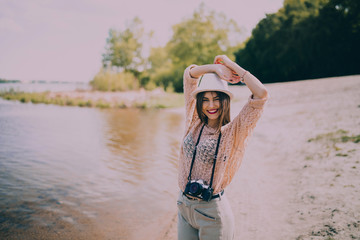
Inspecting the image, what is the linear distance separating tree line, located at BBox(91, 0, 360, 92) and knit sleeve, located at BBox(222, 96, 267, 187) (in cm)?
2571

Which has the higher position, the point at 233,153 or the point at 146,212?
the point at 233,153

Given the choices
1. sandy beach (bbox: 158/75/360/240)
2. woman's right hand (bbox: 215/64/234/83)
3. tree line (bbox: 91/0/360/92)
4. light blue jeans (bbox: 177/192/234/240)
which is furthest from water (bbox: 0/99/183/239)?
tree line (bbox: 91/0/360/92)

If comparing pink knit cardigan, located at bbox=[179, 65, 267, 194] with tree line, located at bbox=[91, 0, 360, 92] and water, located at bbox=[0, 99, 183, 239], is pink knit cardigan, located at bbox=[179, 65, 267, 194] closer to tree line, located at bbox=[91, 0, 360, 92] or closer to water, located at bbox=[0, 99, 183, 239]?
water, located at bbox=[0, 99, 183, 239]

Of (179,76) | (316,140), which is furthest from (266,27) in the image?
(316,140)

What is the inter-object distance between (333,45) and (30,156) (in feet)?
89.6

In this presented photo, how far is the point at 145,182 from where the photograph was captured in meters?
5.13

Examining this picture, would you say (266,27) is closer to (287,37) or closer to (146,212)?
(287,37)

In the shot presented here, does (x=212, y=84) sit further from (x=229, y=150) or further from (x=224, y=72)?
(x=229, y=150)

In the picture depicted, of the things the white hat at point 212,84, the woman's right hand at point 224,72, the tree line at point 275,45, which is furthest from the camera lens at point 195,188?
the tree line at point 275,45

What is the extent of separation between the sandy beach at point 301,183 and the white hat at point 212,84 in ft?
7.07

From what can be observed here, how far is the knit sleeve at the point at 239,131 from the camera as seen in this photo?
5.15 ft

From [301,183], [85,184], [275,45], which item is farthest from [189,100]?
[275,45]

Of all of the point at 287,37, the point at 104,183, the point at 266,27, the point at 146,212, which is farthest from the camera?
the point at 266,27

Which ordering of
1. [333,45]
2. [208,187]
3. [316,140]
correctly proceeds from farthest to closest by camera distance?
[333,45] → [316,140] → [208,187]
